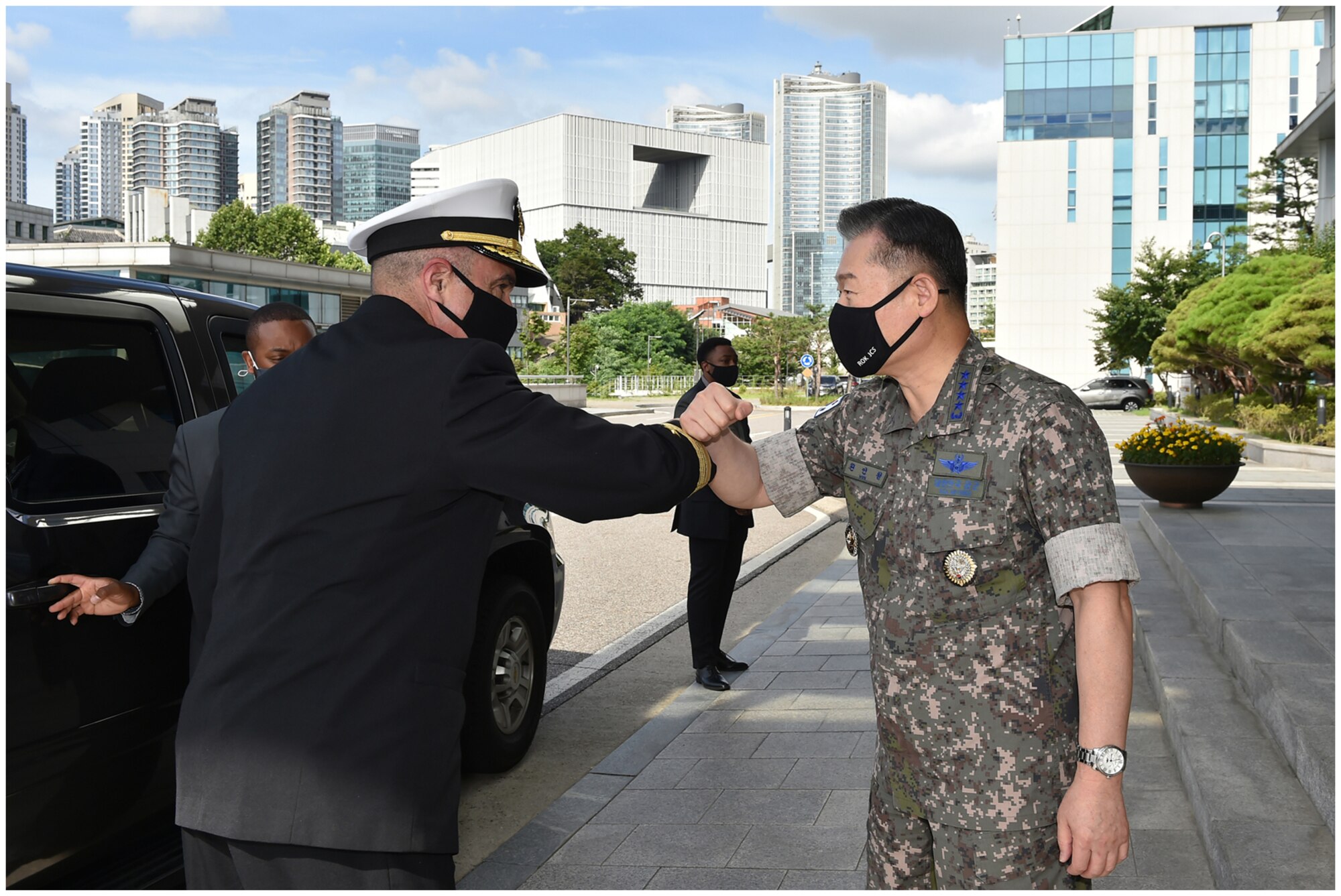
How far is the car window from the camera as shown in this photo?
11.1 ft

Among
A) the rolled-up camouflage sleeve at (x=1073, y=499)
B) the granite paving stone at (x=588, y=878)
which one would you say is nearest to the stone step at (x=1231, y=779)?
the granite paving stone at (x=588, y=878)

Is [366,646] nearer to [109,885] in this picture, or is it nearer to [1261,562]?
[109,885]

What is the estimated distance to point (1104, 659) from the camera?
224 centimetres

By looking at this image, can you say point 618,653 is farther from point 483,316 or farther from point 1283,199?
point 1283,199

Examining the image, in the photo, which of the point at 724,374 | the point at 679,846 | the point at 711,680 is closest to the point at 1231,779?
the point at 679,846

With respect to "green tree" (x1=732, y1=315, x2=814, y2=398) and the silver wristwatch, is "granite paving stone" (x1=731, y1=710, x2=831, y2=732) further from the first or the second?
"green tree" (x1=732, y1=315, x2=814, y2=398)

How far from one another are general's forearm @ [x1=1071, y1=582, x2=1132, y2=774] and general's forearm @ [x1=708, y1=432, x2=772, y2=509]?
861mm

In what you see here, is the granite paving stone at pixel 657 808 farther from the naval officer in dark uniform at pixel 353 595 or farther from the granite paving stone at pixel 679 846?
the naval officer in dark uniform at pixel 353 595

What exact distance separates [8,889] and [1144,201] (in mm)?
72915

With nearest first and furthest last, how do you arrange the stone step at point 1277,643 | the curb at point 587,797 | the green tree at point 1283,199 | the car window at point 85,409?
the car window at point 85,409 < the curb at point 587,797 < the stone step at point 1277,643 < the green tree at point 1283,199

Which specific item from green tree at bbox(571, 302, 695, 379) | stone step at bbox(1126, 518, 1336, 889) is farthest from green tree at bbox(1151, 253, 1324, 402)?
green tree at bbox(571, 302, 695, 379)

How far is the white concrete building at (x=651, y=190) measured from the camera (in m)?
135

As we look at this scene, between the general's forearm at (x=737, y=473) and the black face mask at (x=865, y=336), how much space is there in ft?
1.16

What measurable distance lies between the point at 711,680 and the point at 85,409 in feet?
12.8
